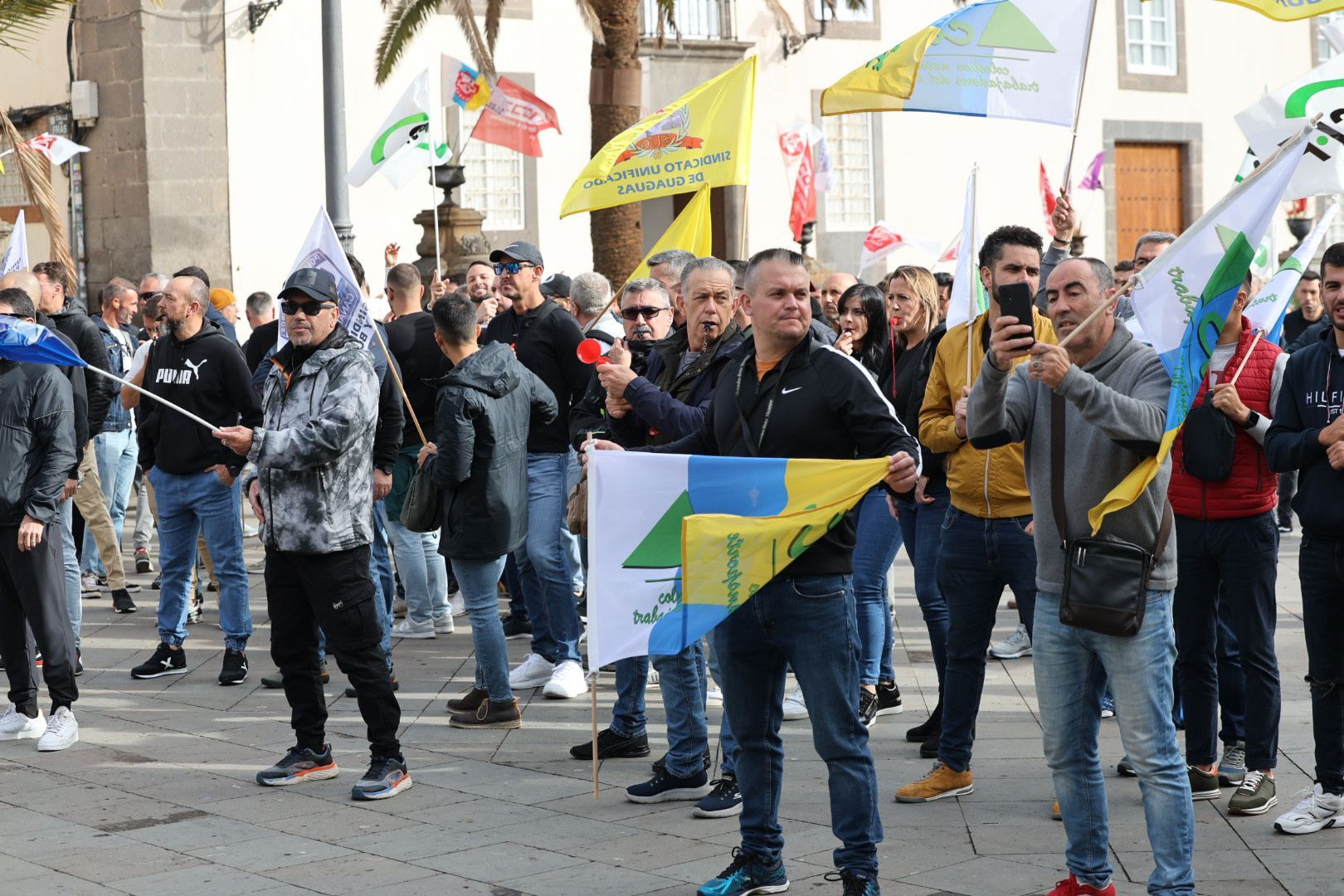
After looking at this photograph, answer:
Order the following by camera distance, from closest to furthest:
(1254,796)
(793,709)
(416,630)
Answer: (1254,796)
(793,709)
(416,630)

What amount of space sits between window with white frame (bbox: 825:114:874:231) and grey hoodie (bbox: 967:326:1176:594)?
21.2m

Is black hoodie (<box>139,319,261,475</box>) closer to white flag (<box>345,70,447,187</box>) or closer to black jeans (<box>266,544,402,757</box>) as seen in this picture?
black jeans (<box>266,544,402,757</box>)

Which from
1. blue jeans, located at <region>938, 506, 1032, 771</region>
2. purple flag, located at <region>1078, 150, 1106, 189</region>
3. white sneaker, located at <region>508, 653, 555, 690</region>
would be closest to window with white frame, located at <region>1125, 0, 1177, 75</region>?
purple flag, located at <region>1078, 150, 1106, 189</region>

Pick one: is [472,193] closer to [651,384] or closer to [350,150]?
[350,150]

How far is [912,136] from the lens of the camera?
1045 inches

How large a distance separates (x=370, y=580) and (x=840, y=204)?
20.4 m

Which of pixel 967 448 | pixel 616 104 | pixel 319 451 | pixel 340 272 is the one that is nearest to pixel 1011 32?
pixel 967 448

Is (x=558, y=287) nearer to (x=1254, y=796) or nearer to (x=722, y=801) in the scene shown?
(x=722, y=801)

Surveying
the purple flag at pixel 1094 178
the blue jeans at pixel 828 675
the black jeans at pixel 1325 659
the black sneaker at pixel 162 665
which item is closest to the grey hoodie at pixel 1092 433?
the blue jeans at pixel 828 675

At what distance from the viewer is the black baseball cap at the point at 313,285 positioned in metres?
6.49

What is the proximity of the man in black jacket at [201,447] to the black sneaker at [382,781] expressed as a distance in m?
2.47

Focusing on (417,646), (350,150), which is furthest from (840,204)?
(417,646)

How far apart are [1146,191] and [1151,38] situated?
266 cm

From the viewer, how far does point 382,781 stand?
6.48 meters
